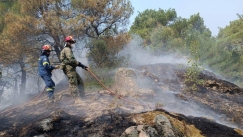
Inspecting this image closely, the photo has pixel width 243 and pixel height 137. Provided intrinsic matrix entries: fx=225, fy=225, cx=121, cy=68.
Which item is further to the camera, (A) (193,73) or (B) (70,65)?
(A) (193,73)

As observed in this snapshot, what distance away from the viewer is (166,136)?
4680mm

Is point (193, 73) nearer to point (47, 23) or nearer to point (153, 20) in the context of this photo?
point (47, 23)

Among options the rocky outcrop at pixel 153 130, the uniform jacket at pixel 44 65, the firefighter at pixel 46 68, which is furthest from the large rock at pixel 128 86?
the rocky outcrop at pixel 153 130

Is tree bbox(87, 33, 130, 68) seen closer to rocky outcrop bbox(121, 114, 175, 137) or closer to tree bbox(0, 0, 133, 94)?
tree bbox(0, 0, 133, 94)

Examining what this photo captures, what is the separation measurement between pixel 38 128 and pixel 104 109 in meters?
1.84

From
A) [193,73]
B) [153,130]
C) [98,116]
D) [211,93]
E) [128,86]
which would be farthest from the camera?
[193,73]

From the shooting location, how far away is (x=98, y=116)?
5.87m

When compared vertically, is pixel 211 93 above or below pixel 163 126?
above

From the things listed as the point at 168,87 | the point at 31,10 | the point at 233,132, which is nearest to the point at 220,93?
the point at 168,87

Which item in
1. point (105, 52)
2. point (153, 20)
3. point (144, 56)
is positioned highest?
point (153, 20)

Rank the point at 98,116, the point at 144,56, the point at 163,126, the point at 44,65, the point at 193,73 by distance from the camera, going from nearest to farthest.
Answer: the point at 163,126, the point at 98,116, the point at 44,65, the point at 193,73, the point at 144,56

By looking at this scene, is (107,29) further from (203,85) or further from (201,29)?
(201,29)

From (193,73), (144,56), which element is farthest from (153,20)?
(193,73)

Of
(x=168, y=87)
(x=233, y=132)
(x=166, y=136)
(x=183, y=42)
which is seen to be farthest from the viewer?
(x=183, y=42)
